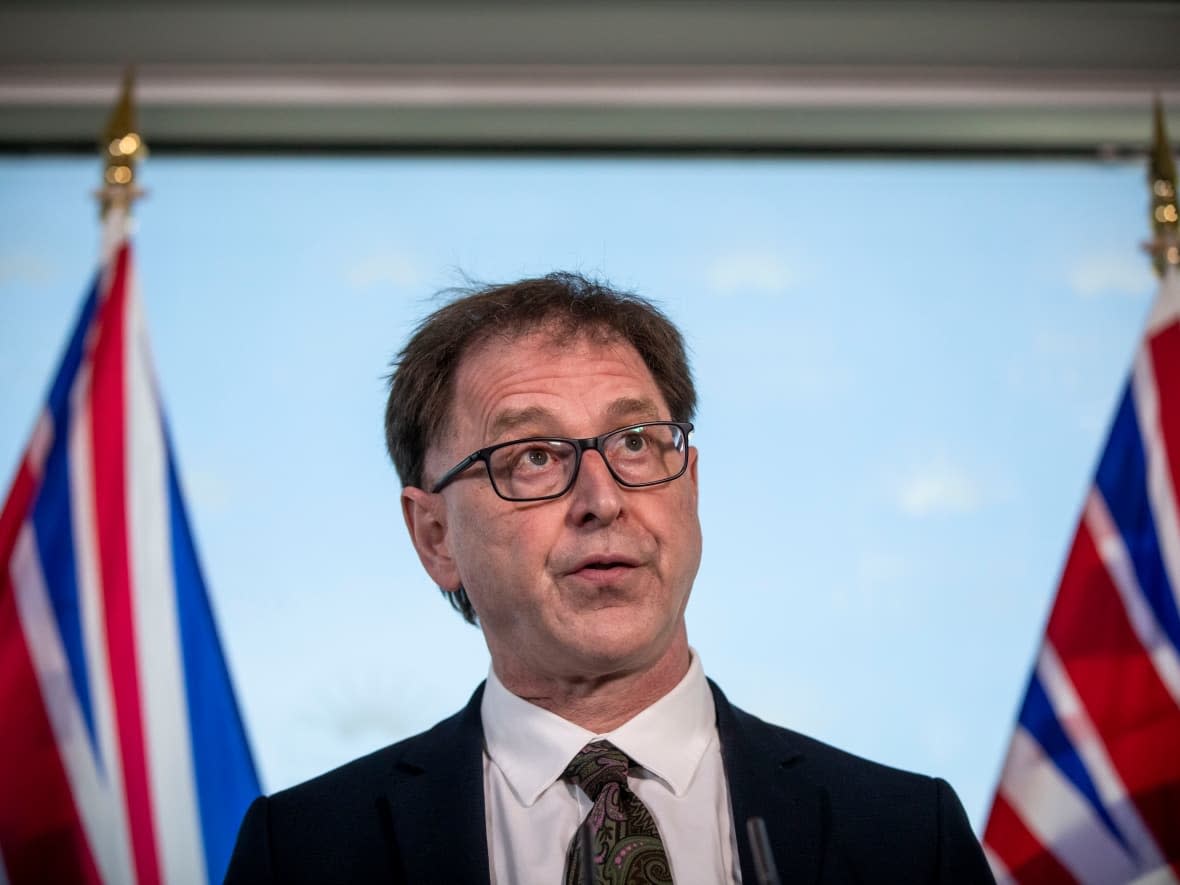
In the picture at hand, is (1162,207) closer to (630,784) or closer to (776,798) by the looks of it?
(776,798)

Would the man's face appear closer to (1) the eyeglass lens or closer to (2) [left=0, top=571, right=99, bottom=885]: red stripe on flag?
(1) the eyeglass lens

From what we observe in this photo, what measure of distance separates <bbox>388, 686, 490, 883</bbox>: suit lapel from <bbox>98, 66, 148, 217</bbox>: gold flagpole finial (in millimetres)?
1508

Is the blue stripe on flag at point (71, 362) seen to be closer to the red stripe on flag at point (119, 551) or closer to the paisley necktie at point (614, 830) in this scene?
the red stripe on flag at point (119, 551)

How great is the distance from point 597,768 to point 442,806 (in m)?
0.22

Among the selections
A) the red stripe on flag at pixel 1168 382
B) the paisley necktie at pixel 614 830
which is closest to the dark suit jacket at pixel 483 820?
the paisley necktie at pixel 614 830

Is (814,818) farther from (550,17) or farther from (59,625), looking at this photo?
(550,17)

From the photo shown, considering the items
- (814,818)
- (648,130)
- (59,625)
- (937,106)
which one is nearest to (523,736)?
(814,818)

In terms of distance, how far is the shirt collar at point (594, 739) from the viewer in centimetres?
163

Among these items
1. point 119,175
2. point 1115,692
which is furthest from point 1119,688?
point 119,175

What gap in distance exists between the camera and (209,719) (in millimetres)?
2316

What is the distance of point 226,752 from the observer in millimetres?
2316

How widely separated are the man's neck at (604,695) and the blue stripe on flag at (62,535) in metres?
1.00

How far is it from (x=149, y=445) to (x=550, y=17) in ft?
5.11

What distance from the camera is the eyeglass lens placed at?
167cm
